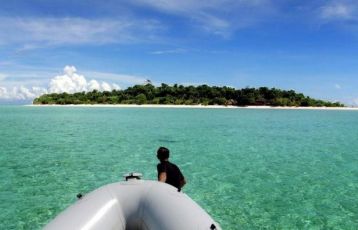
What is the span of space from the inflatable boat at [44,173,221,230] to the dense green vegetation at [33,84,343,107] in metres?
101

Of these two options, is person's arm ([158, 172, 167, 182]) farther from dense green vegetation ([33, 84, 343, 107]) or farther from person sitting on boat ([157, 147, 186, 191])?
dense green vegetation ([33, 84, 343, 107])

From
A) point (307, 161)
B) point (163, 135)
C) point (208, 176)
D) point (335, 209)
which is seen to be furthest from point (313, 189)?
point (163, 135)

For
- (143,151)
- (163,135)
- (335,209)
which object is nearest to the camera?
(335,209)

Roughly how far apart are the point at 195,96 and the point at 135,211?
10513cm

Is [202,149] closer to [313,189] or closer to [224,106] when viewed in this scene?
[313,189]

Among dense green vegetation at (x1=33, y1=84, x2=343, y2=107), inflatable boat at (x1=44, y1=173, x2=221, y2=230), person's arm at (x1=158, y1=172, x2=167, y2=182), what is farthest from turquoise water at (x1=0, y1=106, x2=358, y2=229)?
dense green vegetation at (x1=33, y1=84, x2=343, y2=107)

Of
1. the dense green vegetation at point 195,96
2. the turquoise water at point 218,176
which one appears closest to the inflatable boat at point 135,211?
the turquoise water at point 218,176

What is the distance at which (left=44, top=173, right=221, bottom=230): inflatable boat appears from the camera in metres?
4.93

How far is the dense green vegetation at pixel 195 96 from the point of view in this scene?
107 metres

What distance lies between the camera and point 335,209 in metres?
11.1

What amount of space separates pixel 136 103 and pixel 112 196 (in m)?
106

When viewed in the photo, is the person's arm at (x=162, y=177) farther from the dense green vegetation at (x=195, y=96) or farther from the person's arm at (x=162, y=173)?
the dense green vegetation at (x=195, y=96)

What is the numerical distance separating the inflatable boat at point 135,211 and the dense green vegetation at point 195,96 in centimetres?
10078

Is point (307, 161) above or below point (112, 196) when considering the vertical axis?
below
